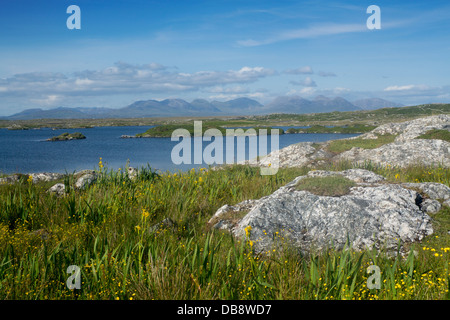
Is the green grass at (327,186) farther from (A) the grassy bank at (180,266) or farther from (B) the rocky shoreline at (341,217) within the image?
(A) the grassy bank at (180,266)

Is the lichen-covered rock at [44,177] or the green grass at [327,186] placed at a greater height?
the green grass at [327,186]

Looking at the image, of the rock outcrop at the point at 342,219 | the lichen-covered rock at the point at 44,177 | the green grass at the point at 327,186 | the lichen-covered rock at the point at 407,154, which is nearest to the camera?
the rock outcrop at the point at 342,219

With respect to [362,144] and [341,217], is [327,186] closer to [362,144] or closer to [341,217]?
[341,217]

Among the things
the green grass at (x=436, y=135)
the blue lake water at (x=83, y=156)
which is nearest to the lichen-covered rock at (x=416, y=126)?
the green grass at (x=436, y=135)

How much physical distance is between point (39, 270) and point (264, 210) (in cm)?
410

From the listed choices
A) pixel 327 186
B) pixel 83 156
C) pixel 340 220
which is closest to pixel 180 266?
pixel 340 220

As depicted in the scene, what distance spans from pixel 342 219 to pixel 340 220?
46 millimetres

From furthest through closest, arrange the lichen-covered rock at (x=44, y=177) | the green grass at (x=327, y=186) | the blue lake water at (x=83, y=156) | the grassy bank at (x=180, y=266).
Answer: the blue lake water at (x=83, y=156) < the lichen-covered rock at (x=44, y=177) < the green grass at (x=327, y=186) < the grassy bank at (x=180, y=266)

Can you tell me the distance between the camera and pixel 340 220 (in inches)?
257

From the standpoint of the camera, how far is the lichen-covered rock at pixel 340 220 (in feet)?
20.3

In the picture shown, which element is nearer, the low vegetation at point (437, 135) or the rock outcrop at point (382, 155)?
the rock outcrop at point (382, 155)

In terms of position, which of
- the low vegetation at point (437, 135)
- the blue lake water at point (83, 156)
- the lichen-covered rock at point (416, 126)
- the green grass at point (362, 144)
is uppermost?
the lichen-covered rock at point (416, 126)

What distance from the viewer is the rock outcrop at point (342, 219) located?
6.18 m

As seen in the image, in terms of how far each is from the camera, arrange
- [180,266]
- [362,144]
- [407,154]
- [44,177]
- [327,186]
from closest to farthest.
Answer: [180,266] < [327,186] < [407,154] < [44,177] < [362,144]
